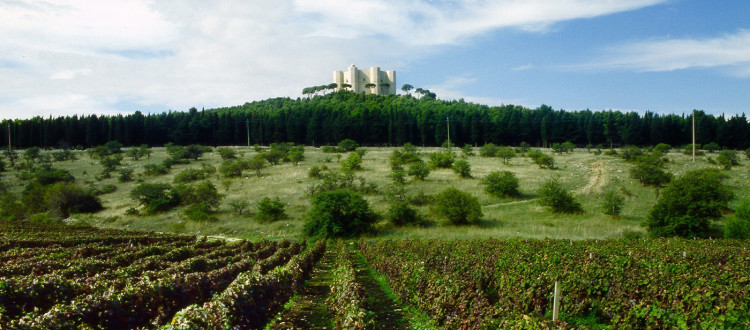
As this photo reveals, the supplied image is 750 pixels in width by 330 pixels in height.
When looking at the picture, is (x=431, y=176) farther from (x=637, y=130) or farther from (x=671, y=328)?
(x=637, y=130)

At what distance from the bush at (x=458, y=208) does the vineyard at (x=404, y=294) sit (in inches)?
717

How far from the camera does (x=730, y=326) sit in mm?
7289

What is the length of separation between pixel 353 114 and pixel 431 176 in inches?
1954

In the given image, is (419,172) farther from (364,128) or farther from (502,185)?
(364,128)

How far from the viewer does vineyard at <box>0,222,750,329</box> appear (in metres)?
7.75

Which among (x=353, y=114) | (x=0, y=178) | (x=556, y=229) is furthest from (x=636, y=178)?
(x=0, y=178)

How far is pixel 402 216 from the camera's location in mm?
37719

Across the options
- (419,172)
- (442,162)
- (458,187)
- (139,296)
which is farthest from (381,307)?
(442,162)

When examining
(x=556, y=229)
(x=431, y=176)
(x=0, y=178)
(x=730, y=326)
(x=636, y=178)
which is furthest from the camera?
(x=0, y=178)

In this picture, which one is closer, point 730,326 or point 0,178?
point 730,326

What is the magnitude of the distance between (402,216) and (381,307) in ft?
80.9

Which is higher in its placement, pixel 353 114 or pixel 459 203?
pixel 353 114

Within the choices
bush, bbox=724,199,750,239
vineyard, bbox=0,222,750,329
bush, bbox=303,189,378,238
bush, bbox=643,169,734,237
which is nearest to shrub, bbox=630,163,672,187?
bush, bbox=643,169,734,237

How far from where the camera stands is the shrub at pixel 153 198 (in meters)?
44.3
